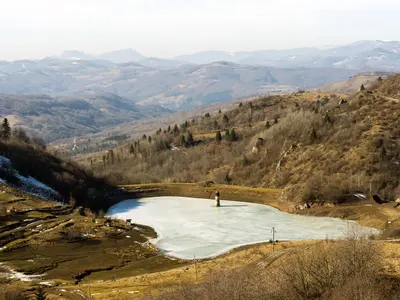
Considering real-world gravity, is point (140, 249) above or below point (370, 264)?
below

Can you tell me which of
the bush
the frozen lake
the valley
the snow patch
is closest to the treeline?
the valley

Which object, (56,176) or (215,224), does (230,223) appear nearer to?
(215,224)

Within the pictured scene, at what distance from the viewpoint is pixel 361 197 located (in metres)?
74.8

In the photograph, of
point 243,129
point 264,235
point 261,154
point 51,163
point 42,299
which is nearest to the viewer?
point 42,299

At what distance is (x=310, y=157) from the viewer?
96.2 m

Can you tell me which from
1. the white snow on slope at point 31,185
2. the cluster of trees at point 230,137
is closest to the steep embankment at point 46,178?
the white snow on slope at point 31,185

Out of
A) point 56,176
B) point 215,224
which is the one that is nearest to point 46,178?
point 56,176

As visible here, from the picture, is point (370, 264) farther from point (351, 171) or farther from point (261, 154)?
point (261, 154)

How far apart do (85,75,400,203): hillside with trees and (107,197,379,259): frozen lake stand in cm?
807

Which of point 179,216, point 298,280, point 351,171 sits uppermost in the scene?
point 298,280

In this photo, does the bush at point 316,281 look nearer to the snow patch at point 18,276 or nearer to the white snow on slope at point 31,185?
the snow patch at point 18,276

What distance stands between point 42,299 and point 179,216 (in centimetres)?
4680

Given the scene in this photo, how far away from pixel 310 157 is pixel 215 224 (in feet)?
112

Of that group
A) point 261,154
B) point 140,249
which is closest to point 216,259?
point 140,249
